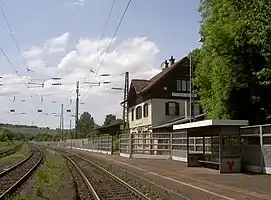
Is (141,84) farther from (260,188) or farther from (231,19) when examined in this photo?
(260,188)

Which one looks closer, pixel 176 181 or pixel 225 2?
pixel 176 181

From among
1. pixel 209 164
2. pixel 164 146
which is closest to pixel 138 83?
pixel 164 146

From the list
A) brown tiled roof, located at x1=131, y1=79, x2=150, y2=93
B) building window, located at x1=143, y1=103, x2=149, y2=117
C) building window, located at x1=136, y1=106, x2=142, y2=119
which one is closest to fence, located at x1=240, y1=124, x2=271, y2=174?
building window, located at x1=143, y1=103, x2=149, y2=117

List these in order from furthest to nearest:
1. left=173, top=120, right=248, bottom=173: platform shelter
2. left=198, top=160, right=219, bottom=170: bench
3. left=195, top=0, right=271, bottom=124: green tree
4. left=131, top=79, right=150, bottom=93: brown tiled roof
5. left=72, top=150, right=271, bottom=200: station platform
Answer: left=131, top=79, right=150, bottom=93: brown tiled roof → left=195, top=0, right=271, bottom=124: green tree → left=198, top=160, right=219, bottom=170: bench → left=173, top=120, right=248, bottom=173: platform shelter → left=72, top=150, right=271, bottom=200: station platform

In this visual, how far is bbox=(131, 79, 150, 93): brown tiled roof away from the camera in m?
59.7

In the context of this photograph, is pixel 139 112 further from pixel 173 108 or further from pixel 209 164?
pixel 209 164

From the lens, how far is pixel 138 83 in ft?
202

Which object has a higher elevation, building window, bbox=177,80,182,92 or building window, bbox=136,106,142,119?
building window, bbox=177,80,182,92

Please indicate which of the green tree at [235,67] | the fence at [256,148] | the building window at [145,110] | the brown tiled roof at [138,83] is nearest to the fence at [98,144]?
the building window at [145,110]

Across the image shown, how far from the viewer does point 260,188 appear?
50.0 ft

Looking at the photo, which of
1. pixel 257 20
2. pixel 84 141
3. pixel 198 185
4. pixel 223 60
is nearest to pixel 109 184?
pixel 198 185

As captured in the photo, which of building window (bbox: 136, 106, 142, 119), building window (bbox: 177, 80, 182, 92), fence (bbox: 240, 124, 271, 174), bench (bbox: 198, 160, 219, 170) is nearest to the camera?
fence (bbox: 240, 124, 271, 174)

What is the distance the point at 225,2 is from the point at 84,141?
52580 mm

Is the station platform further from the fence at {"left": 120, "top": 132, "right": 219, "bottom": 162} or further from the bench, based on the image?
the fence at {"left": 120, "top": 132, "right": 219, "bottom": 162}
